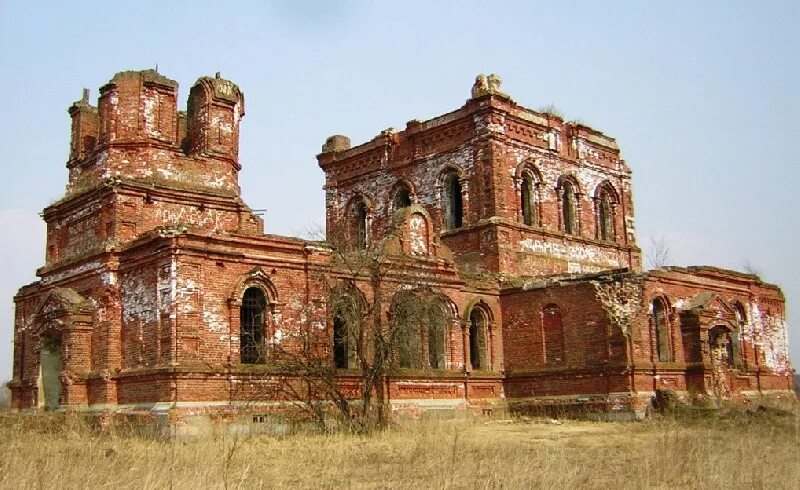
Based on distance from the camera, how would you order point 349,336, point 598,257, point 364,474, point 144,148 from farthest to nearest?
point 598,257 < point 144,148 < point 349,336 < point 364,474

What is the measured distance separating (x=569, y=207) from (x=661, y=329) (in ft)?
22.1

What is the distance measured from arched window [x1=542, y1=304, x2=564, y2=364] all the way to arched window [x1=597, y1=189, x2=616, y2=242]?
6901mm

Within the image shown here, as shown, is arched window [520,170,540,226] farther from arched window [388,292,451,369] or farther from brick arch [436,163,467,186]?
arched window [388,292,451,369]

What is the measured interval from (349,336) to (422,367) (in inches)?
143

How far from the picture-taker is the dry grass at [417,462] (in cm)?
910

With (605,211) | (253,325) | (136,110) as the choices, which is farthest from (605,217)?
(136,110)

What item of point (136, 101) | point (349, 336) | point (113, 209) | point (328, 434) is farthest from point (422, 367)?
point (136, 101)

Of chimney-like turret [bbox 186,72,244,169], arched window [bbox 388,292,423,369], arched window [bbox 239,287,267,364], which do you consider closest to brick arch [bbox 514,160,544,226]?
arched window [bbox 388,292,423,369]

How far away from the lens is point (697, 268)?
24922 mm

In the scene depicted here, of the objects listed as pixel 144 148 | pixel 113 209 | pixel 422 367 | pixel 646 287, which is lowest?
pixel 422 367

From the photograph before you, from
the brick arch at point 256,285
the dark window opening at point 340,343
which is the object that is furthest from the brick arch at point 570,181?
the brick arch at point 256,285

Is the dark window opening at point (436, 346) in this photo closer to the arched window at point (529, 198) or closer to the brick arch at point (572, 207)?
the arched window at point (529, 198)

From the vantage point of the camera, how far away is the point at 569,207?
2847cm

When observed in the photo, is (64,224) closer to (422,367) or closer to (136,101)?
(136,101)
